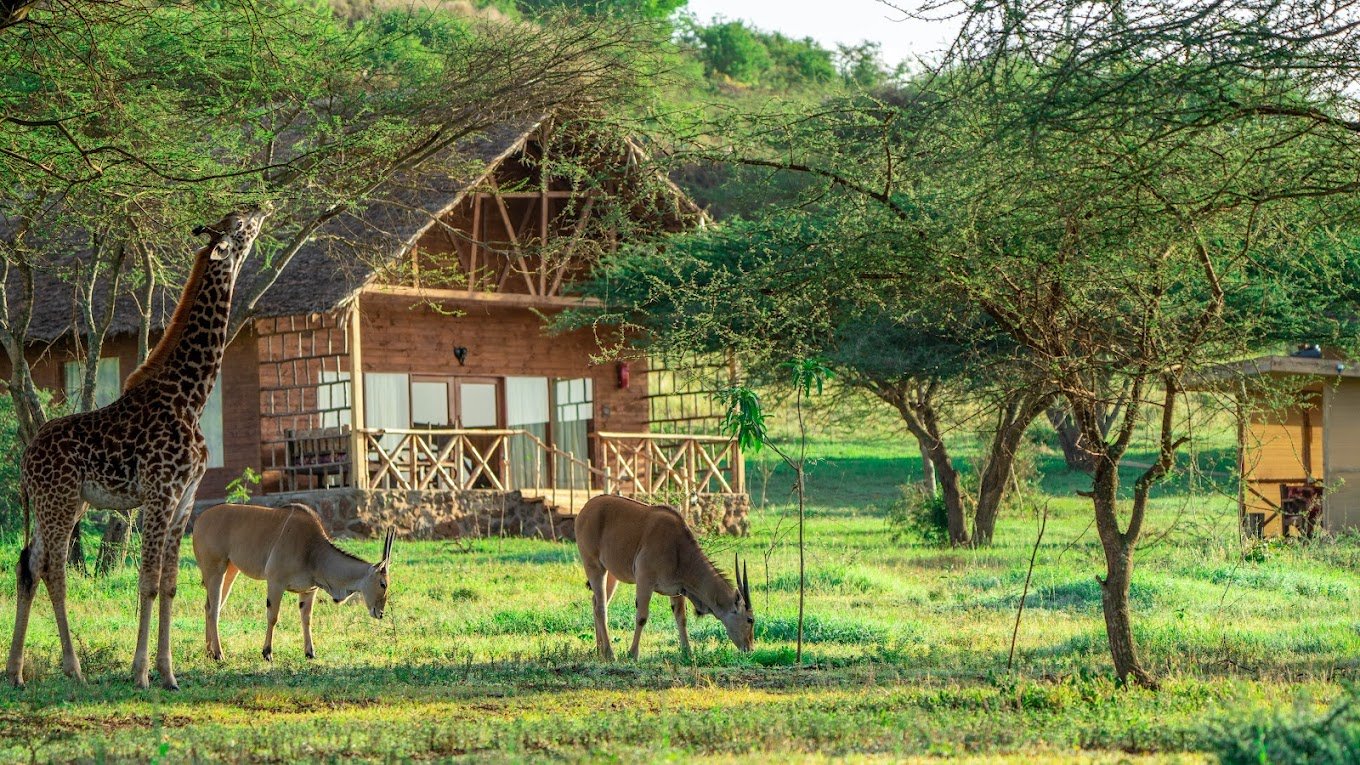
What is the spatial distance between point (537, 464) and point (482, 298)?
9.04 ft

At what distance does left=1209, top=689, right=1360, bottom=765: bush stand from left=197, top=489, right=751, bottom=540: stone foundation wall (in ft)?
56.8

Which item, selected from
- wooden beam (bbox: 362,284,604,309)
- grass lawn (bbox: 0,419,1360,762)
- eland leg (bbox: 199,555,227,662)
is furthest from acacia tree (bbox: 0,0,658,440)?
wooden beam (bbox: 362,284,604,309)

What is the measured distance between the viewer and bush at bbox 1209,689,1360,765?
18.9ft

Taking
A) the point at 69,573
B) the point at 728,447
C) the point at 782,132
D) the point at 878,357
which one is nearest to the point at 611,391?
the point at 728,447

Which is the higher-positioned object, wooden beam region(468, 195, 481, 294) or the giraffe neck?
wooden beam region(468, 195, 481, 294)

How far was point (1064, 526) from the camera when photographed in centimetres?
2794

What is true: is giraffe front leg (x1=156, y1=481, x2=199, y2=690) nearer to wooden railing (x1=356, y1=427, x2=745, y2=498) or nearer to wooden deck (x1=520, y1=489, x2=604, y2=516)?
wooden railing (x1=356, y1=427, x2=745, y2=498)

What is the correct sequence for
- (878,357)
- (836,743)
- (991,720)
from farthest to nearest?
(878,357) < (991,720) < (836,743)

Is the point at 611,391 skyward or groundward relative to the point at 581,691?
skyward

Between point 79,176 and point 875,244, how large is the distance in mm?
5500

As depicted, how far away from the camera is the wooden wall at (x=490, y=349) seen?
24500mm

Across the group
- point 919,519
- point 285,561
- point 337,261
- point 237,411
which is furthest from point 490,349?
point 285,561

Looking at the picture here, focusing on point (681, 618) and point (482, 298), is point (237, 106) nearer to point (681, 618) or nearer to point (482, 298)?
point (681, 618)

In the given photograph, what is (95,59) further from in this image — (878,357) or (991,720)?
(878,357)
